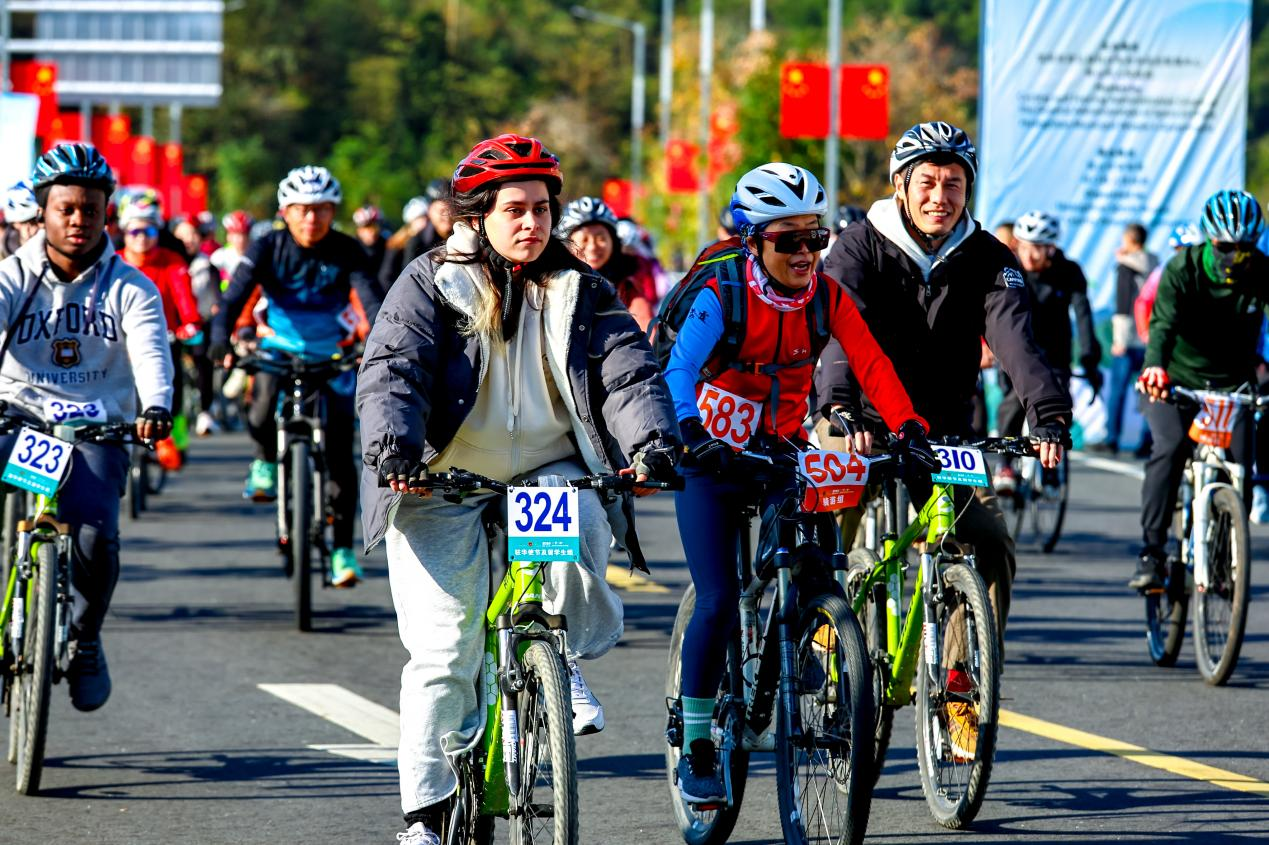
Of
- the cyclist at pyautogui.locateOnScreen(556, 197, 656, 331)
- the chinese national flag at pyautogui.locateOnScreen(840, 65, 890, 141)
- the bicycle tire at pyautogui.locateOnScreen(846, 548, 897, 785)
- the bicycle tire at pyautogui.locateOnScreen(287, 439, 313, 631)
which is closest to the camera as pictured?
the bicycle tire at pyautogui.locateOnScreen(846, 548, 897, 785)

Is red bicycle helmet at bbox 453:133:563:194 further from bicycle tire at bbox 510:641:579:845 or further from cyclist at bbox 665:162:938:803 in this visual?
bicycle tire at bbox 510:641:579:845

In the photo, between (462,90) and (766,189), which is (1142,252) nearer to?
(766,189)

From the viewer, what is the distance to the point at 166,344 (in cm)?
770

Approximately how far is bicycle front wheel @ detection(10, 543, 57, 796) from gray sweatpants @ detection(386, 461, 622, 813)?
1968 millimetres

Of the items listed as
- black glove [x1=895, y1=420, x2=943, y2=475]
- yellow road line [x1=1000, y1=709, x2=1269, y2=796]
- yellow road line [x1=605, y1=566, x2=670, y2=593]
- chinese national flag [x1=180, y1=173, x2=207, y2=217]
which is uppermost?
chinese national flag [x1=180, y1=173, x2=207, y2=217]

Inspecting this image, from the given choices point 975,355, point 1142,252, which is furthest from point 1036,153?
point 975,355

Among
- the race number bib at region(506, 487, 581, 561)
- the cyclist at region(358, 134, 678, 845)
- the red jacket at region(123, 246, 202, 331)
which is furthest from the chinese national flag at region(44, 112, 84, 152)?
the race number bib at region(506, 487, 581, 561)

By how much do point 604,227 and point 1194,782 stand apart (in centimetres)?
526

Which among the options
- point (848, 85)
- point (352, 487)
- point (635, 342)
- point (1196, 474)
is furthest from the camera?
point (848, 85)

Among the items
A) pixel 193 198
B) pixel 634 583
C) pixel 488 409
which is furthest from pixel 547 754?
pixel 193 198

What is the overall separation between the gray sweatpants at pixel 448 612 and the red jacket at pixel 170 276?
8302 millimetres

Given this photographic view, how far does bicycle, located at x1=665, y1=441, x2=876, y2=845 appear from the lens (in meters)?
5.89

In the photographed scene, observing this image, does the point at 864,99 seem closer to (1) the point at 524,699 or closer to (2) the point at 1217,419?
(2) the point at 1217,419

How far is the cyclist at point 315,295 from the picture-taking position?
11.0 metres
